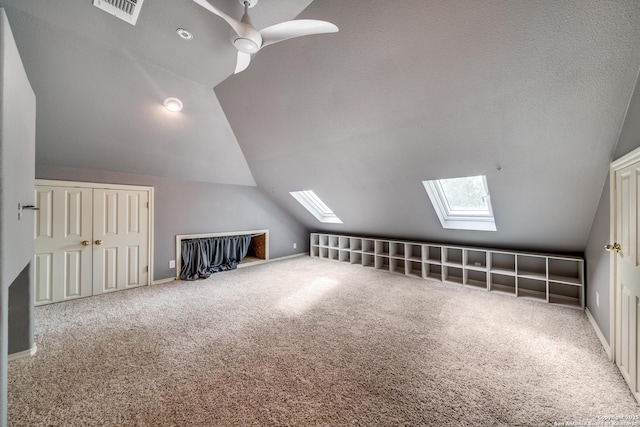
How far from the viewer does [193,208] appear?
440 cm

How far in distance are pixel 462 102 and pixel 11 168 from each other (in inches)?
119

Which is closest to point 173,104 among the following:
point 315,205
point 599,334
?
point 315,205

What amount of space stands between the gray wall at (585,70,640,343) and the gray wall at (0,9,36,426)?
11.4ft

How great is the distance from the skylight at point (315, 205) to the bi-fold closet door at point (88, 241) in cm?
267

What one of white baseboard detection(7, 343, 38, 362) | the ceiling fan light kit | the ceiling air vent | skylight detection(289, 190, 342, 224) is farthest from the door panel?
white baseboard detection(7, 343, 38, 362)

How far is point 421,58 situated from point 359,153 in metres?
1.40

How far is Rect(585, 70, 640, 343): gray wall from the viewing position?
1.68 metres

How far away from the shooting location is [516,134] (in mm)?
2229

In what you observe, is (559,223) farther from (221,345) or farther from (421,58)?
(221,345)

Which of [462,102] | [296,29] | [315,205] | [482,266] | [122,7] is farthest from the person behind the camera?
[315,205]

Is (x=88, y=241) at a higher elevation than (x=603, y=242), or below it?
below

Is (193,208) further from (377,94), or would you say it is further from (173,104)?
(377,94)

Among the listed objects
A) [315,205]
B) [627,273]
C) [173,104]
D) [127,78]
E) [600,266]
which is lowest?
[600,266]

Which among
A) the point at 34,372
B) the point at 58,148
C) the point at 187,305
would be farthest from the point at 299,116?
the point at 34,372
